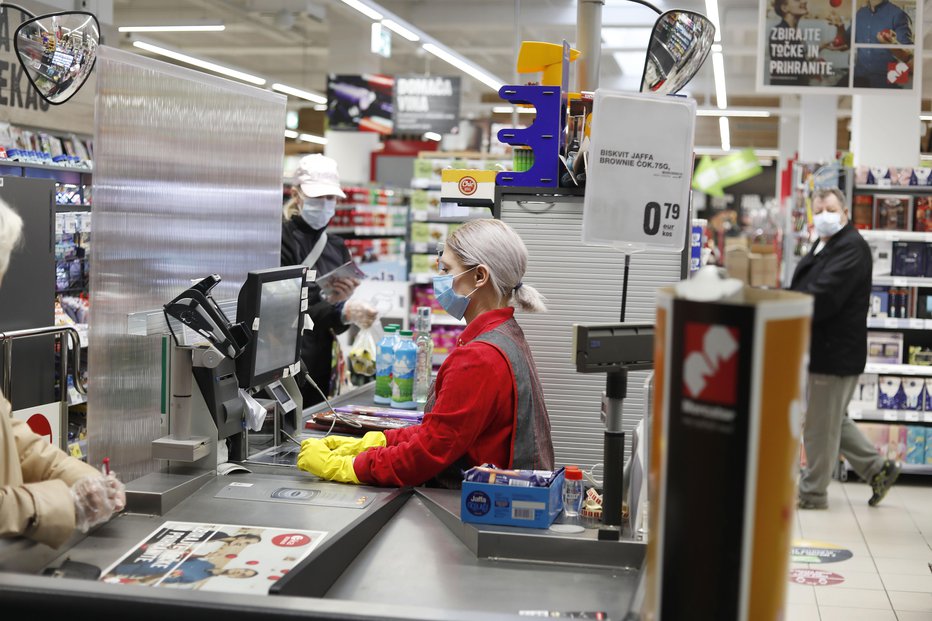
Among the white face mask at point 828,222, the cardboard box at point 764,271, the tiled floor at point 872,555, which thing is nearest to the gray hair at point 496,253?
the tiled floor at point 872,555

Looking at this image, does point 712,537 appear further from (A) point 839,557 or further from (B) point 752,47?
(B) point 752,47

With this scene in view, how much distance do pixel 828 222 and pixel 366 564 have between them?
5.28 m

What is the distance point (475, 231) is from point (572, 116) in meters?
0.68

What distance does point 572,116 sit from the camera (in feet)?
11.1

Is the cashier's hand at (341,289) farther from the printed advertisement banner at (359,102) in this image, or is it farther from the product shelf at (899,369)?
the printed advertisement banner at (359,102)

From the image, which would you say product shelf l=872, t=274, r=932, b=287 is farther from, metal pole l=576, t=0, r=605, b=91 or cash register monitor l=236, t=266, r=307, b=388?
cash register monitor l=236, t=266, r=307, b=388

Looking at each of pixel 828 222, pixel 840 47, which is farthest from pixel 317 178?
pixel 840 47

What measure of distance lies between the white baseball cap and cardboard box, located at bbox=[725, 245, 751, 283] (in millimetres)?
12919

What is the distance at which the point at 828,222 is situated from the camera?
6.65 metres

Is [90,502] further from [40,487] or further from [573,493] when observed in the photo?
[573,493]

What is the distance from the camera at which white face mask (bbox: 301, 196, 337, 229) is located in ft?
16.0

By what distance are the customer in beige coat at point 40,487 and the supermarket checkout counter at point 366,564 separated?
9 cm

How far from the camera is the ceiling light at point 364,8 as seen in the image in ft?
24.9

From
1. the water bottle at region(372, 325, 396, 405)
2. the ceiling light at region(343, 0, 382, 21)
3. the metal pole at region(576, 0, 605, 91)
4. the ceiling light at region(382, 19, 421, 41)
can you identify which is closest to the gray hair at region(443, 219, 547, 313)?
the water bottle at region(372, 325, 396, 405)
